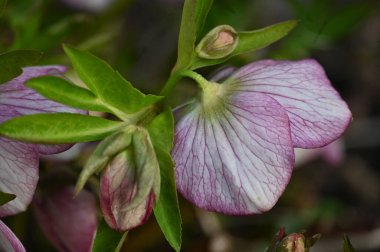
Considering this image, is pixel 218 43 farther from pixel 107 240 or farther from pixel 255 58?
pixel 255 58

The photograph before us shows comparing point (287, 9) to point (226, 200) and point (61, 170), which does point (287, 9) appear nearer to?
point (61, 170)

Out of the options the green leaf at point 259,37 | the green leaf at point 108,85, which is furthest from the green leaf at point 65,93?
the green leaf at point 259,37

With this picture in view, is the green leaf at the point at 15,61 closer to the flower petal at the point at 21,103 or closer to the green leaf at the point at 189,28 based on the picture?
the flower petal at the point at 21,103

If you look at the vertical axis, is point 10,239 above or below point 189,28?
below

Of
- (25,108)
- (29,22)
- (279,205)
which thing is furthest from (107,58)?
(25,108)

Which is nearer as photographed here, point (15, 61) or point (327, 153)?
point (15, 61)

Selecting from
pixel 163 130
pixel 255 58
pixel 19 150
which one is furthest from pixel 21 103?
pixel 255 58

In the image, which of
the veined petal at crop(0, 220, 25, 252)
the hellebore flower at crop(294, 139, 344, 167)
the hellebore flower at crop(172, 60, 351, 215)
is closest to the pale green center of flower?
the hellebore flower at crop(172, 60, 351, 215)

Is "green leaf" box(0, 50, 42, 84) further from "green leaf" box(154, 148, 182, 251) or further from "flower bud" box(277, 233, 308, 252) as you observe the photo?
"flower bud" box(277, 233, 308, 252)

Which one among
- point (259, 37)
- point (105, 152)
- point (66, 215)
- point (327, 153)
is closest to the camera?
point (105, 152)
